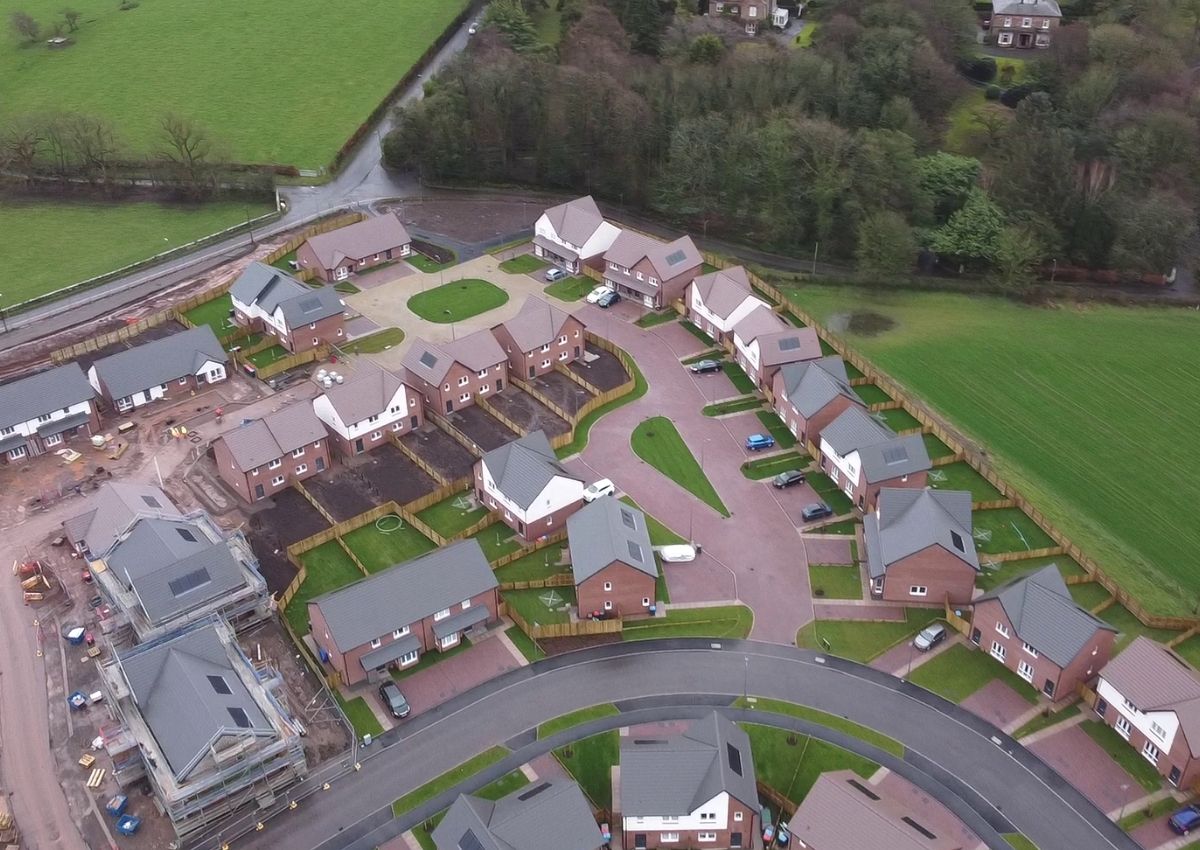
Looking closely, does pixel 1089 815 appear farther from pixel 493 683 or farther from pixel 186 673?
pixel 186 673

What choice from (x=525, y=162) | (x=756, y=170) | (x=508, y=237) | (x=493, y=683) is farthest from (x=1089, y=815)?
(x=525, y=162)

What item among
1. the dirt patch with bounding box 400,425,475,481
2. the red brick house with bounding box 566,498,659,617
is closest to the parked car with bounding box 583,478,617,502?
the red brick house with bounding box 566,498,659,617

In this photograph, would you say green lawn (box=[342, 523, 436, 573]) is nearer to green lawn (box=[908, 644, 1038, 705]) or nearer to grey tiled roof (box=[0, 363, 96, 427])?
grey tiled roof (box=[0, 363, 96, 427])

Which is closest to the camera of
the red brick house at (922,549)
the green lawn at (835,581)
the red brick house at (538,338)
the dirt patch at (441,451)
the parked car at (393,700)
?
the parked car at (393,700)

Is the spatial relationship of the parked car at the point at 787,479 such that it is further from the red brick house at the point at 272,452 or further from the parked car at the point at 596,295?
the red brick house at the point at 272,452

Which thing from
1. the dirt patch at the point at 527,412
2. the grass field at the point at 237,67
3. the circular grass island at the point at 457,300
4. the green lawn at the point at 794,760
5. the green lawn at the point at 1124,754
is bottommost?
the green lawn at the point at 1124,754

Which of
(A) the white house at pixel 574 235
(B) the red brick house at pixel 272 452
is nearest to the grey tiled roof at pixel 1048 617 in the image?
(B) the red brick house at pixel 272 452

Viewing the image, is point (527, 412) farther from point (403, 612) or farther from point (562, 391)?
point (403, 612)
